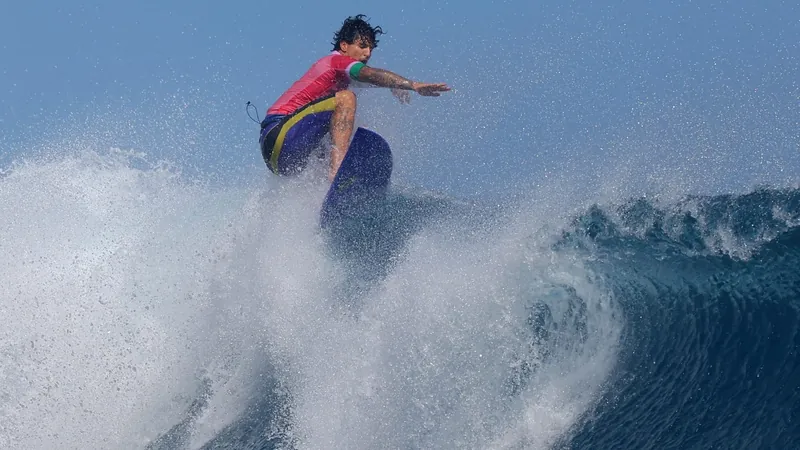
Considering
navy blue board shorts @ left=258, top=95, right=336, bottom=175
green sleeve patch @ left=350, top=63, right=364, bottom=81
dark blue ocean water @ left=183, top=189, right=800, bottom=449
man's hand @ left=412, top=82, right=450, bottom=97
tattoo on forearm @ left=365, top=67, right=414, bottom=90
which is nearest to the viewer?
dark blue ocean water @ left=183, top=189, right=800, bottom=449

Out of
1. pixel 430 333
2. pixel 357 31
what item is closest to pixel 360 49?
pixel 357 31

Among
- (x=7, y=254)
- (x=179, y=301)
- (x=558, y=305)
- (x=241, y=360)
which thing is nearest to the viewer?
(x=558, y=305)

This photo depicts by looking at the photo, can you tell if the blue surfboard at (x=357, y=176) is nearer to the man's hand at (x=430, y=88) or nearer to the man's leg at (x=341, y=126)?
the man's leg at (x=341, y=126)

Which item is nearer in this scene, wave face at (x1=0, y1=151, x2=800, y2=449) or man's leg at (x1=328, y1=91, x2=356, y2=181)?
wave face at (x1=0, y1=151, x2=800, y2=449)

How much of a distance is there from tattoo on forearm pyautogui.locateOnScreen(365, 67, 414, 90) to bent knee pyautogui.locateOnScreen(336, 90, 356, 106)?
239 mm

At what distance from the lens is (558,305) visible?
652 cm

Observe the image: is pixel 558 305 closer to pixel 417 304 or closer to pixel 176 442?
pixel 417 304

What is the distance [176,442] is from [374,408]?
210 centimetres

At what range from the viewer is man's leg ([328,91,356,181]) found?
7.00 m

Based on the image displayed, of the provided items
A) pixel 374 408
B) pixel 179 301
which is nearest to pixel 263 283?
pixel 179 301

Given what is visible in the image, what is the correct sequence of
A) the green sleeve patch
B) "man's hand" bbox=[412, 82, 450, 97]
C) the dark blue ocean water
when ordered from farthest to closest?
the green sleeve patch
"man's hand" bbox=[412, 82, 450, 97]
the dark blue ocean water

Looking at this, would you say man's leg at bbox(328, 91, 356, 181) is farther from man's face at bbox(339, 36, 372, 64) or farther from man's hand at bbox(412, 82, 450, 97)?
man's hand at bbox(412, 82, 450, 97)

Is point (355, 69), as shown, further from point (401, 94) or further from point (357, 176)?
point (357, 176)

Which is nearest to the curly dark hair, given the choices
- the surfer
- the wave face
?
the surfer
